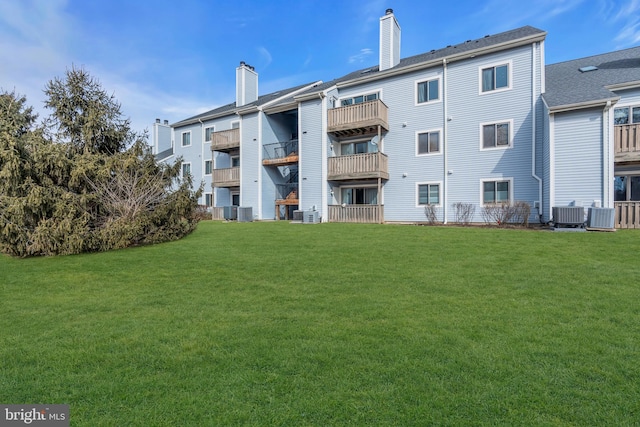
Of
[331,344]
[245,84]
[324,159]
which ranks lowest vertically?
[331,344]

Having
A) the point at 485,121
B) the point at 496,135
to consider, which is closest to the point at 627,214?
the point at 496,135

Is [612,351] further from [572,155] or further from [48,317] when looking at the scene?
[572,155]

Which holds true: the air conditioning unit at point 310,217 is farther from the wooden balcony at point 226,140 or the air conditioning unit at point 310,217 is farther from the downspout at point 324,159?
the wooden balcony at point 226,140

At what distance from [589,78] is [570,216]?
8719 mm

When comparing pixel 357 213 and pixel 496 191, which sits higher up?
pixel 496 191

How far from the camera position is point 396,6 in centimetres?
1994

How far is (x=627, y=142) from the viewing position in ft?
42.4

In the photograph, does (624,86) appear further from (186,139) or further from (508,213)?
(186,139)

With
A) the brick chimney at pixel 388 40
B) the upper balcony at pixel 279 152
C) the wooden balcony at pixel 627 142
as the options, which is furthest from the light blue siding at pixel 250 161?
the wooden balcony at pixel 627 142

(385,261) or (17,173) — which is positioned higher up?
(17,173)

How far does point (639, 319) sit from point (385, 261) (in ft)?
13.3

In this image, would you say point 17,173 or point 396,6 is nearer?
point 17,173

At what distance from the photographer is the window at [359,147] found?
1931cm

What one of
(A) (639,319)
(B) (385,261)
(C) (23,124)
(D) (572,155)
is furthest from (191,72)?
(A) (639,319)
